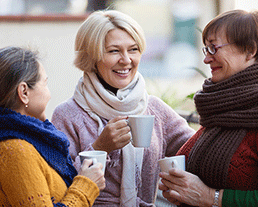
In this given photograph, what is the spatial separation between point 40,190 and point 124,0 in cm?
541

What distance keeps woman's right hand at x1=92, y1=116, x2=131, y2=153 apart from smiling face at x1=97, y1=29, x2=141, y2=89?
1.19 ft

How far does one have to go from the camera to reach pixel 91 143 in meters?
1.73

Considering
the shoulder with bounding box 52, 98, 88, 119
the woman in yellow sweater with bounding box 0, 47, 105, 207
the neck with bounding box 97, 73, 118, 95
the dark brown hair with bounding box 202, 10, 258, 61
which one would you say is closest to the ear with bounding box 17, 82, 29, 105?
the woman in yellow sweater with bounding box 0, 47, 105, 207

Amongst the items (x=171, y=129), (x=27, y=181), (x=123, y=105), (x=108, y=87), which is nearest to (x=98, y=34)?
(x=108, y=87)

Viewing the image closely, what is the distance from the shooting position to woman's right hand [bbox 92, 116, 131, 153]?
1.51 metres

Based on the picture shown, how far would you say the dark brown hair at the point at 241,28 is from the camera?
49.3 inches

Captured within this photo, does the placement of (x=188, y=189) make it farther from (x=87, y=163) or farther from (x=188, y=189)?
(x=87, y=163)

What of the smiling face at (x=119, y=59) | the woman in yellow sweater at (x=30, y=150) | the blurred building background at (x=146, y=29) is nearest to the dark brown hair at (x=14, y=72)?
the woman in yellow sweater at (x=30, y=150)

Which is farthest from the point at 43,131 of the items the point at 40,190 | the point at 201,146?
the point at 201,146

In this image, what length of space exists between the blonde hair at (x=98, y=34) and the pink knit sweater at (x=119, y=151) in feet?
0.91

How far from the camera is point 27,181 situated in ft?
3.69

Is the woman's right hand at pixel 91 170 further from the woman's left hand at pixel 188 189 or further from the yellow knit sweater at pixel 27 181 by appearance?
the woman's left hand at pixel 188 189

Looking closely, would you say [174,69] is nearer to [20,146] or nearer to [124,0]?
[124,0]

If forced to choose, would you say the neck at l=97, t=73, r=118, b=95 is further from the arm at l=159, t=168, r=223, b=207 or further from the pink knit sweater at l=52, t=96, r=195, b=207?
the arm at l=159, t=168, r=223, b=207
